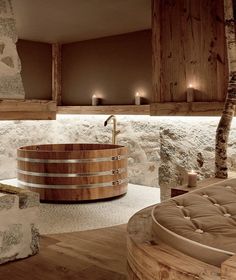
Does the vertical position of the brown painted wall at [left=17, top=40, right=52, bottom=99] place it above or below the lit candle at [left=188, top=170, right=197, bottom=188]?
above

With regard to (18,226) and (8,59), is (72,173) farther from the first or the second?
(18,226)

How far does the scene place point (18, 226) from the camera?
3.34 metres

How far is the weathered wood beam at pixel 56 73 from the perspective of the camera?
7945mm

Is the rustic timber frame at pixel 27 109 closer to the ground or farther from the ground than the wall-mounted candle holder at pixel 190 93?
closer to the ground

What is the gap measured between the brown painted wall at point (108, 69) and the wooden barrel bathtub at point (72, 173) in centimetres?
172

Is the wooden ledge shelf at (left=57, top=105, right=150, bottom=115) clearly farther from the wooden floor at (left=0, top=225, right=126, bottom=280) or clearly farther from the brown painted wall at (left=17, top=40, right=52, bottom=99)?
Answer: the wooden floor at (left=0, top=225, right=126, bottom=280)

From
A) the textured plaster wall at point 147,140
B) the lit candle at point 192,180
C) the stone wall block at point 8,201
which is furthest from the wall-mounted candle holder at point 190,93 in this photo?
the stone wall block at point 8,201

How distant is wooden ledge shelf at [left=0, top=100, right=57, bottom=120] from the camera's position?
14.5 feet

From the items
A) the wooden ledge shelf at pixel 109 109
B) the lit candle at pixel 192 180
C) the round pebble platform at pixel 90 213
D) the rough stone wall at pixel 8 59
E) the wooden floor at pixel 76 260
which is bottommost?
the wooden floor at pixel 76 260

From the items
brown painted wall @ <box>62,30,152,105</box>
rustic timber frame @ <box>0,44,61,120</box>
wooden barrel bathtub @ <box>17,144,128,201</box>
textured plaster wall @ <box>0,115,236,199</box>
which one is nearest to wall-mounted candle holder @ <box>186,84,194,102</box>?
textured plaster wall @ <box>0,115,236,199</box>

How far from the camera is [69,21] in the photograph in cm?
608

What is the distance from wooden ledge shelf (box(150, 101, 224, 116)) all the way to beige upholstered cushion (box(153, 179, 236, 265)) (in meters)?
2.05

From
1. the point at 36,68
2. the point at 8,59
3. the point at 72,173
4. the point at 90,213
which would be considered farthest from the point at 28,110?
the point at 36,68

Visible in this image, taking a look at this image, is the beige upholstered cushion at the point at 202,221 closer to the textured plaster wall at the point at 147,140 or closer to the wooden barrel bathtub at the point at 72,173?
the textured plaster wall at the point at 147,140
